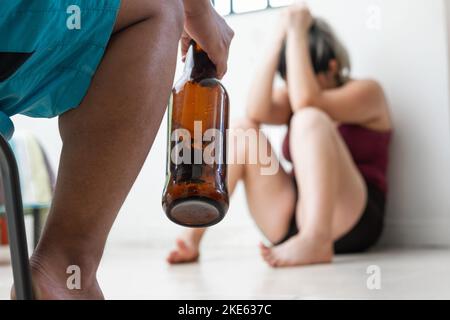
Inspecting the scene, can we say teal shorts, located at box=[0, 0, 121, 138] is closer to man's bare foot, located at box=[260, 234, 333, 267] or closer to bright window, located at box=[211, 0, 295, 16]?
man's bare foot, located at box=[260, 234, 333, 267]

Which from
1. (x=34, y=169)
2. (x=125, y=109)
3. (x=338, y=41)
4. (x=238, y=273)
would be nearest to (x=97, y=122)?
(x=125, y=109)

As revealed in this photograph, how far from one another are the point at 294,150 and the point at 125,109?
133 centimetres

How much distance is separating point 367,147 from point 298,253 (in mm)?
765

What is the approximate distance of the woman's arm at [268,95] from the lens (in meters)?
2.00

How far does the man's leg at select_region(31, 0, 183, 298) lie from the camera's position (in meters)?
0.50

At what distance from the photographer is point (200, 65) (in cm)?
78

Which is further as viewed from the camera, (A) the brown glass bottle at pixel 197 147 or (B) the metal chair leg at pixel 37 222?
(B) the metal chair leg at pixel 37 222

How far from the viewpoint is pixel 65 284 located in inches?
19.2

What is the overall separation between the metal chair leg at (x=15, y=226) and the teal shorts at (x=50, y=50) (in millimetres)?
82

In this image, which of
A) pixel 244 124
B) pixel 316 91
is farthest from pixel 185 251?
Result: pixel 316 91

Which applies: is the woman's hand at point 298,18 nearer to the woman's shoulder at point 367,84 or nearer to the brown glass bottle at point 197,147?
the woman's shoulder at point 367,84
